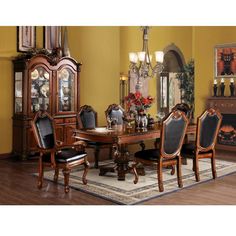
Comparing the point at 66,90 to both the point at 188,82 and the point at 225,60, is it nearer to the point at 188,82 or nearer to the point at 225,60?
the point at 225,60

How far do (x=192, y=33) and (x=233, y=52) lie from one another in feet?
8.83

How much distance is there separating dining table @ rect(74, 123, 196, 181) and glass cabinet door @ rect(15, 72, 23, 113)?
1989mm

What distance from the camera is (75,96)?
7.41 m

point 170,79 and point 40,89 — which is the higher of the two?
point 170,79

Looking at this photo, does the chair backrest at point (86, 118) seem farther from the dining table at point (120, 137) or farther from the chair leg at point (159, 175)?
the chair leg at point (159, 175)

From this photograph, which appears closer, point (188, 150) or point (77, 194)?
point (77, 194)

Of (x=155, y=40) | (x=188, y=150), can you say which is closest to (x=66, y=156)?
(x=188, y=150)

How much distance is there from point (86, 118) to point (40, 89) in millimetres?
1206

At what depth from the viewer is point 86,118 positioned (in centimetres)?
618

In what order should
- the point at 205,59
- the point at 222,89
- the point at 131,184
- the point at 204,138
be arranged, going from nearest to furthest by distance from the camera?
the point at 131,184, the point at 204,138, the point at 222,89, the point at 205,59

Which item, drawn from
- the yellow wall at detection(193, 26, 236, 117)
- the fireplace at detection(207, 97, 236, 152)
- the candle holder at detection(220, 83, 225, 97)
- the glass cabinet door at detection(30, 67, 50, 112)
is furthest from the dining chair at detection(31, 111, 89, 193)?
the yellow wall at detection(193, 26, 236, 117)

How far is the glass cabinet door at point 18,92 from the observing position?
6738 mm

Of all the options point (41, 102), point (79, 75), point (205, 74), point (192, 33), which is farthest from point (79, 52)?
point (192, 33)
